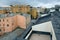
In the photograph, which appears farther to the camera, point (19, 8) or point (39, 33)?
point (19, 8)

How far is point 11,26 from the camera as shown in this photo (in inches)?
439

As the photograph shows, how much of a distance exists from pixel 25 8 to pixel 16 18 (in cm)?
408

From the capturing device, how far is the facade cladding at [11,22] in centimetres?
1098

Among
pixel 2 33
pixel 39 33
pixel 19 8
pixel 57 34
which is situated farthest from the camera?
pixel 19 8

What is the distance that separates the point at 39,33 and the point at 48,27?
43cm

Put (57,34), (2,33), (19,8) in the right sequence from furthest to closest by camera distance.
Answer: (19,8) → (2,33) → (57,34)

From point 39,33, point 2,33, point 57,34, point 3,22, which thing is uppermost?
point 57,34

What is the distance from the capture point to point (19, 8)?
605 inches

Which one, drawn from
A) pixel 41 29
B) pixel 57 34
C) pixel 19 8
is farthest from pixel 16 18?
pixel 57 34

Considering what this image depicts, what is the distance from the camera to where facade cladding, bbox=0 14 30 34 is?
432 inches

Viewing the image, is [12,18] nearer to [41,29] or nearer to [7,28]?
[7,28]

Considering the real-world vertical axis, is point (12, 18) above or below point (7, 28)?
above

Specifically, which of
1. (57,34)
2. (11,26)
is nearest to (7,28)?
(11,26)

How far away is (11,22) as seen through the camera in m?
11.1
